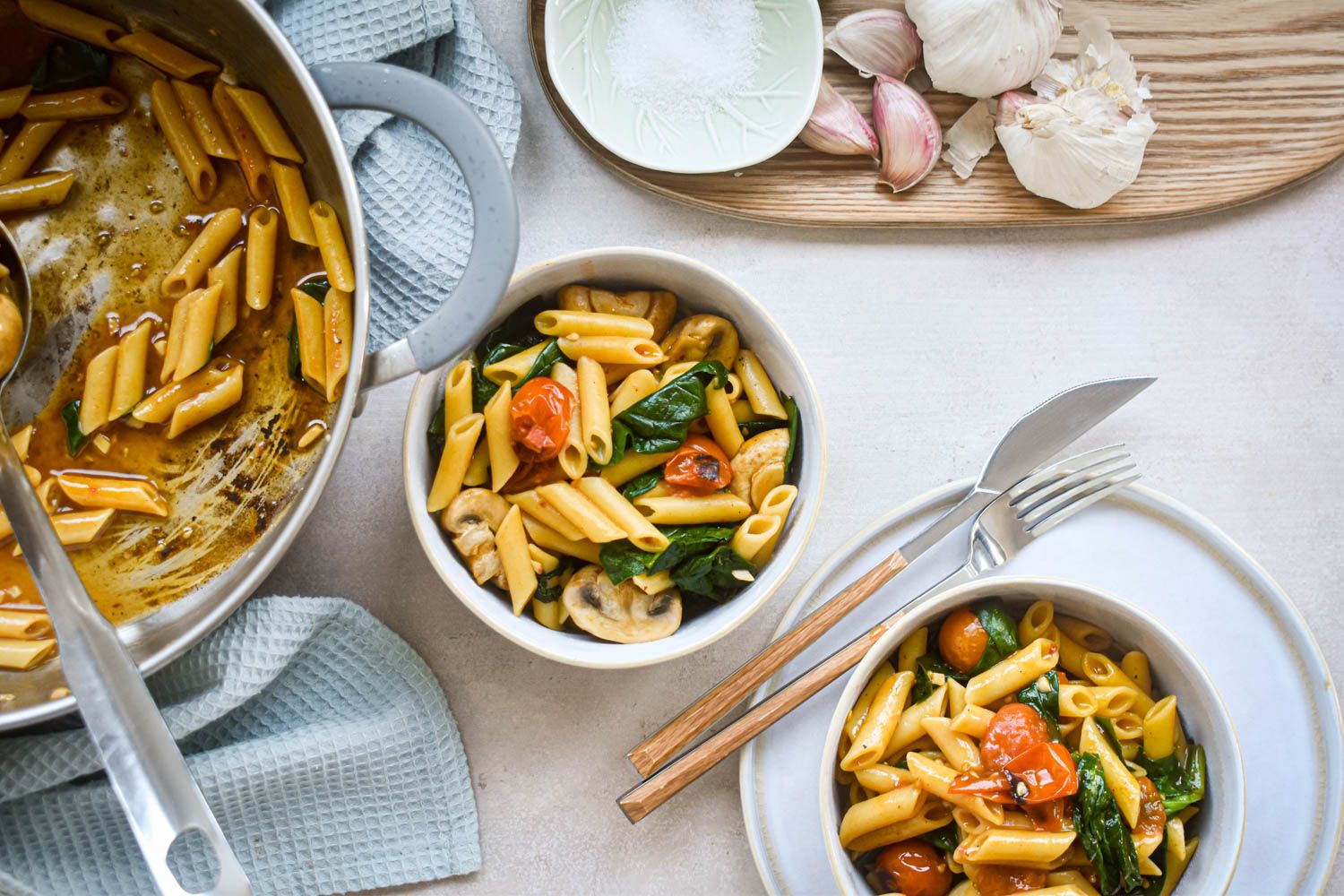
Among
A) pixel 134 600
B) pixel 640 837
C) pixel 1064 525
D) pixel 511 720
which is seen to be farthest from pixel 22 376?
pixel 1064 525

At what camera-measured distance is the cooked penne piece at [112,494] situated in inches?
51.5

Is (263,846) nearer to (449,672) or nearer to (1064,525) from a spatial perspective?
(449,672)

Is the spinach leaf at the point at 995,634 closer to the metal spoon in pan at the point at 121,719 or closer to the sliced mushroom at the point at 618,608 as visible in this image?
the sliced mushroom at the point at 618,608

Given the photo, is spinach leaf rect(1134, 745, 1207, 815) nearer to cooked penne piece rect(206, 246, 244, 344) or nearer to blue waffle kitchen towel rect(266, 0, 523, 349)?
blue waffle kitchen towel rect(266, 0, 523, 349)

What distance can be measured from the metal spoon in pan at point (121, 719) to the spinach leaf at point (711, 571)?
24.8 inches

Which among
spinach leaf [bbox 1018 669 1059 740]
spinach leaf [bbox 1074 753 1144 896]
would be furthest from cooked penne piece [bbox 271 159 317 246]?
spinach leaf [bbox 1074 753 1144 896]

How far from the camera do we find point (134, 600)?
4.37 ft

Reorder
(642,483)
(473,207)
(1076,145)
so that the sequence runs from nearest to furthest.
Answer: (473,207)
(642,483)
(1076,145)

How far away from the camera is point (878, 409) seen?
5.35 feet

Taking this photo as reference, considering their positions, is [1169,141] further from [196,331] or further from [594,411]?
[196,331]

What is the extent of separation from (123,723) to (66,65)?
2.76 feet

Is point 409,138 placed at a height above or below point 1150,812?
above

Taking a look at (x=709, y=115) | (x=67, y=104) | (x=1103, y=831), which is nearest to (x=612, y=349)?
(x=709, y=115)

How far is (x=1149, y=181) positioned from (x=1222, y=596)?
66 centimetres
